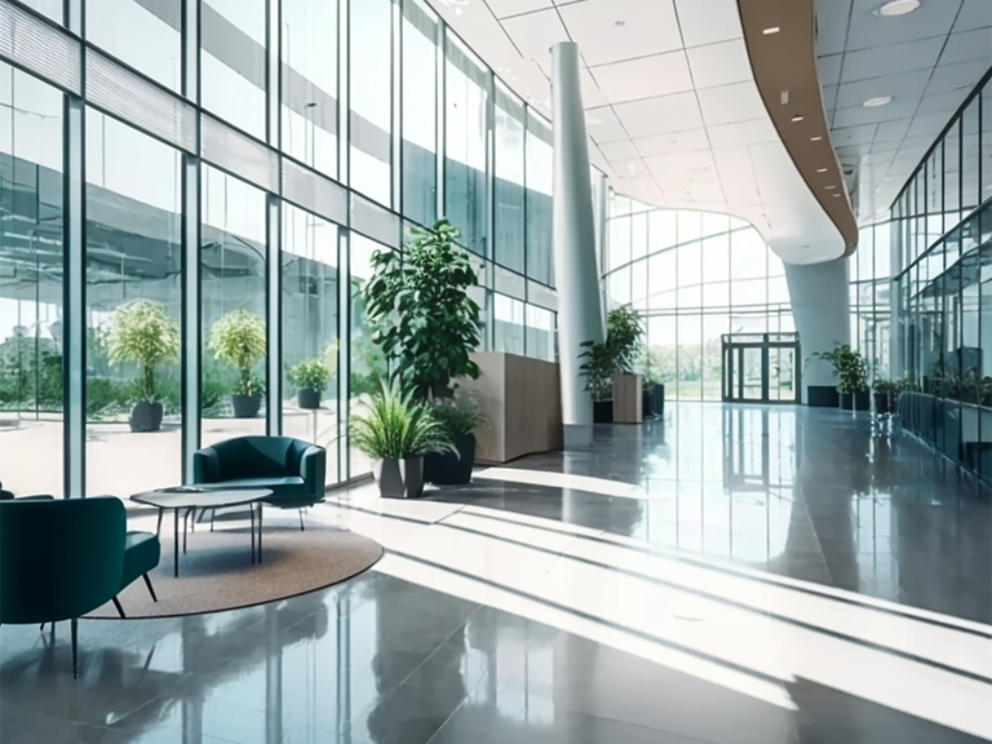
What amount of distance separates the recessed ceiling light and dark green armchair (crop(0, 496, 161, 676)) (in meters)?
9.34

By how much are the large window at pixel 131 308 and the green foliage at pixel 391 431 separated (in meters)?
1.78

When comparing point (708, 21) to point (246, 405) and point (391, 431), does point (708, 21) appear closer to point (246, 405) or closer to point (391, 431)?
point (391, 431)

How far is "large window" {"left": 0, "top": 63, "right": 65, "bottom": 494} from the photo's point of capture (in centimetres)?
489

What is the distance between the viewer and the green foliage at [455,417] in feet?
→ 26.9

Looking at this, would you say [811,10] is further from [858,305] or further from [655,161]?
[858,305]

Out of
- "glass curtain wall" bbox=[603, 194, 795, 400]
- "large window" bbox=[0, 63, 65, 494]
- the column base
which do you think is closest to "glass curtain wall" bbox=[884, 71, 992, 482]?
the column base

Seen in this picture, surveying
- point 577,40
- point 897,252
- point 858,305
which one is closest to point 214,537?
point 577,40

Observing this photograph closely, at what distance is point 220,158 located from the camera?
6559 millimetres

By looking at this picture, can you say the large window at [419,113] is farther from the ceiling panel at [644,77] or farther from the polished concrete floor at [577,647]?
the polished concrete floor at [577,647]

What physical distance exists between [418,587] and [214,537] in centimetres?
223

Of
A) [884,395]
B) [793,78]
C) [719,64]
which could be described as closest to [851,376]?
[884,395]

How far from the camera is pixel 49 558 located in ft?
9.98

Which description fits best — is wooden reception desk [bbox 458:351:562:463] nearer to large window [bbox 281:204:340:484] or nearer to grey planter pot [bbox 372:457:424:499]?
large window [bbox 281:204:340:484]

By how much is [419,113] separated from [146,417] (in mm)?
6319
